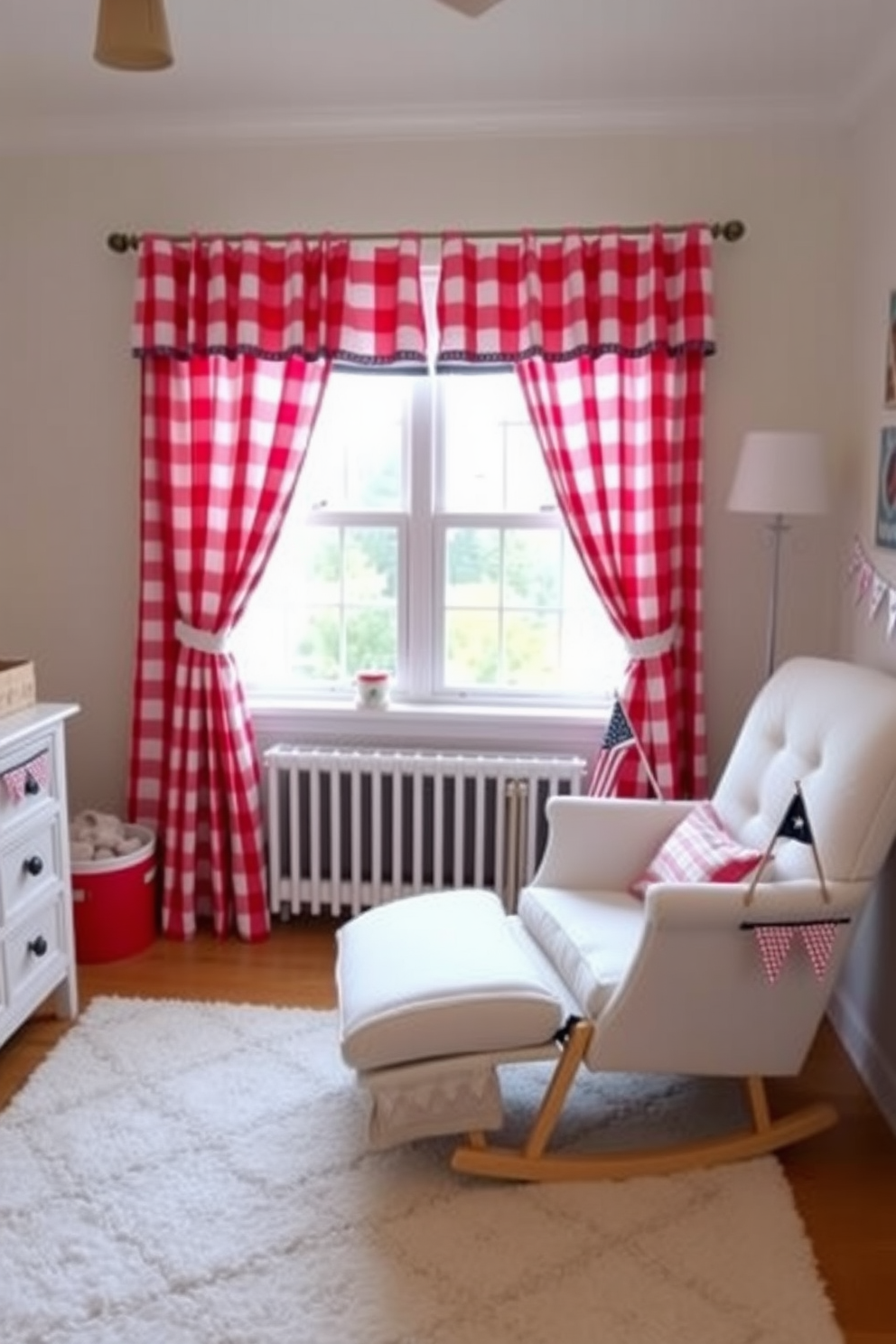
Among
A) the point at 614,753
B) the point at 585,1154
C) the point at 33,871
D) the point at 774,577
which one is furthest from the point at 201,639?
the point at 585,1154

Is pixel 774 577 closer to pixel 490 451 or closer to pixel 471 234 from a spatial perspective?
pixel 490 451

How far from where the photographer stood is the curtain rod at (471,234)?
2.89 metres

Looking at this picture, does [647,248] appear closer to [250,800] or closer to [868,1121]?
[250,800]

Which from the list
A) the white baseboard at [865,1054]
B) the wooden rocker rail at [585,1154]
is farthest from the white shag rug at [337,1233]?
the white baseboard at [865,1054]

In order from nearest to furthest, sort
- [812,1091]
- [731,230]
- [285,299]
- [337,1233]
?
[337,1233] < [812,1091] < [731,230] < [285,299]

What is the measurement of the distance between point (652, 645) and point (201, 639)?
1.36 meters

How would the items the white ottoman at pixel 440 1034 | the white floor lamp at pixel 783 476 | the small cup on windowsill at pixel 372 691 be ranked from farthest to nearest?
the small cup on windowsill at pixel 372 691 < the white floor lamp at pixel 783 476 < the white ottoman at pixel 440 1034

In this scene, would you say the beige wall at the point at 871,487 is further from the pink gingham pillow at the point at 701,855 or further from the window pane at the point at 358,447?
the window pane at the point at 358,447

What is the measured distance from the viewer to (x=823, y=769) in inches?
85.7

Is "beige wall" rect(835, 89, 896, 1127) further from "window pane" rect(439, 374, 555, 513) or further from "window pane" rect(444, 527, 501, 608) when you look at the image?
"window pane" rect(444, 527, 501, 608)

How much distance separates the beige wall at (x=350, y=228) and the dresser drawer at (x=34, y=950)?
852mm

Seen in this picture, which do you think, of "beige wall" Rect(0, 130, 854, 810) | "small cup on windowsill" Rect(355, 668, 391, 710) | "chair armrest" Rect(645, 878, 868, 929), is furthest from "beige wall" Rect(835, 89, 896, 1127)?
"small cup on windowsill" Rect(355, 668, 391, 710)

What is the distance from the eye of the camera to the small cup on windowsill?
3.21 metres

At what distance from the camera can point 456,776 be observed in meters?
3.10
